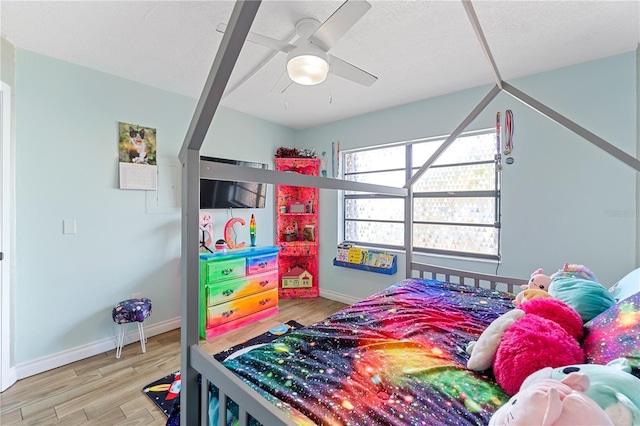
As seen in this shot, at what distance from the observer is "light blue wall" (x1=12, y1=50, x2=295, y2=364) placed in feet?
6.81

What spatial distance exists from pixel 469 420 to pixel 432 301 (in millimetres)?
917

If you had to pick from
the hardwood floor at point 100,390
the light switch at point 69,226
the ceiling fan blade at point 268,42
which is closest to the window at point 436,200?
the ceiling fan blade at point 268,42

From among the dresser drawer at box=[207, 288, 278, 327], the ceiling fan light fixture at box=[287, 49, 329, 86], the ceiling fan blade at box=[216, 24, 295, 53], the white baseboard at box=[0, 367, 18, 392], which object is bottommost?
the white baseboard at box=[0, 367, 18, 392]

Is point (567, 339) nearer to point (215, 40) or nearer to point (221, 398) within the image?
point (221, 398)

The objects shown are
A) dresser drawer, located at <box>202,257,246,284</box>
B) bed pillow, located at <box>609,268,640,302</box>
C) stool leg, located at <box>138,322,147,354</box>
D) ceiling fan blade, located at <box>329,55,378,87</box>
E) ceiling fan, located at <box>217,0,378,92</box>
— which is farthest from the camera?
dresser drawer, located at <box>202,257,246,284</box>

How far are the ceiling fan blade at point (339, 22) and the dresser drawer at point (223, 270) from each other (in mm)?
2119

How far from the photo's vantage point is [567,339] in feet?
2.94

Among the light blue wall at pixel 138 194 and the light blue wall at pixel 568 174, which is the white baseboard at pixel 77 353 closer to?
the light blue wall at pixel 138 194

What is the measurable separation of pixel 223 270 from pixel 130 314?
82cm

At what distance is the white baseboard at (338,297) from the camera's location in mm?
3582

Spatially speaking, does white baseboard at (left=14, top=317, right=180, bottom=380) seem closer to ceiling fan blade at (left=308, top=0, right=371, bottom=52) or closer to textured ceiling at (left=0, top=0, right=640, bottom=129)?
textured ceiling at (left=0, top=0, right=640, bottom=129)

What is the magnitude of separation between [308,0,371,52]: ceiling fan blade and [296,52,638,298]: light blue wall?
5.97 feet

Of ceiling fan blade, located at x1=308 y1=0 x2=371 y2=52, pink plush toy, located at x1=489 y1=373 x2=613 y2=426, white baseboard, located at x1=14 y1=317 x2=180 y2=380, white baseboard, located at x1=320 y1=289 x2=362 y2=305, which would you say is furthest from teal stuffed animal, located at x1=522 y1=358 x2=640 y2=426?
white baseboard, located at x1=14 y1=317 x2=180 y2=380

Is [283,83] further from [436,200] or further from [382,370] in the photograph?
[382,370]
